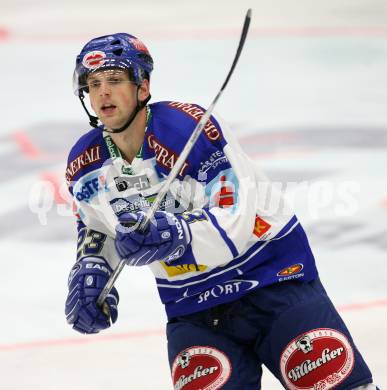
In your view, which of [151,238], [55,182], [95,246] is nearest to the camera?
[151,238]

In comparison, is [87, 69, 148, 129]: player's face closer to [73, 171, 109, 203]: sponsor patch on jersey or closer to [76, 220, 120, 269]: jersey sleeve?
[73, 171, 109, 203]: sponsor patch on jersey

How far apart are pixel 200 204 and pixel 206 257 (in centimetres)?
19

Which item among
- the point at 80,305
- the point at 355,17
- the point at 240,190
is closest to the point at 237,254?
the point at 240,190

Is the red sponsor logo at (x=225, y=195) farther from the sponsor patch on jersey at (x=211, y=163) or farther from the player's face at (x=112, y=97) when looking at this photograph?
the player's face at (x=112, y=97)

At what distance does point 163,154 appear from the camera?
9.85 feet

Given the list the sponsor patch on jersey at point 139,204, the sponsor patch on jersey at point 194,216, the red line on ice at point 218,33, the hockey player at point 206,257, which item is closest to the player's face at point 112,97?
the hockey player at point 206,257

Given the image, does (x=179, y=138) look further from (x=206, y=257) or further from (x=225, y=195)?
(x=206, y=257)

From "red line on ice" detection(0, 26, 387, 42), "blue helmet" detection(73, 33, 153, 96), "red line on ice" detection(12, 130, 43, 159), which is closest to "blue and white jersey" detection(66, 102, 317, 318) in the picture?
"blue helmet" detection(73, 33, 153, 96)

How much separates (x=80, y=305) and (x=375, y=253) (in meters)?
2.26

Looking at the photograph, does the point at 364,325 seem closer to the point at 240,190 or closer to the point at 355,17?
the point at 240,190

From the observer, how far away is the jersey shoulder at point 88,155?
3.11 m

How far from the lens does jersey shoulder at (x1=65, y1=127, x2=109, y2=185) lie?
10.2 ft

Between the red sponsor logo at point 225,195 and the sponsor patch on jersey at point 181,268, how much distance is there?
215 millimetres

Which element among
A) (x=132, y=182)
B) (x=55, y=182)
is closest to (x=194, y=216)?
(x=132, y=182)
